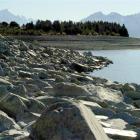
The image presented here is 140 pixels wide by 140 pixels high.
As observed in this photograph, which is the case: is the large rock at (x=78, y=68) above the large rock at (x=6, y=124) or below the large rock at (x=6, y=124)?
below

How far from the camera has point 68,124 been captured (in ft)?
17.2

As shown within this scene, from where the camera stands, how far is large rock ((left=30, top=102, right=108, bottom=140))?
5191 mm

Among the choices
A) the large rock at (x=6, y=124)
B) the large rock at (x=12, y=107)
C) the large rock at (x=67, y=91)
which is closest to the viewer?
the large rock at (x=6, y=124)

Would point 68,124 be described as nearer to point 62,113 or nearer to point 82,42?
point 62,113

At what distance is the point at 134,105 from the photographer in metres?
11.0

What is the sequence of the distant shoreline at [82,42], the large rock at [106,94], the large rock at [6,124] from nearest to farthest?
the large rock at [6,124]
the large rock at [106,94]
the distant shoreline at [82,42]

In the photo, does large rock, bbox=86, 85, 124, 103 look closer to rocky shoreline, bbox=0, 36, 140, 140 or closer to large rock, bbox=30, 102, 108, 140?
rocky shoreline, bbox=0, 36, 140, 140

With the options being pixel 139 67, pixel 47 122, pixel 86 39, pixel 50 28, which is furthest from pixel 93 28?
pixel 47 122

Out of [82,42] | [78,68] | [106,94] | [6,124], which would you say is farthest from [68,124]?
[82,42]

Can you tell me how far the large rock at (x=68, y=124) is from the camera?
5.19 metres

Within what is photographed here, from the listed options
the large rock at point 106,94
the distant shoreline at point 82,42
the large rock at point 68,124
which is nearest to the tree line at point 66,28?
the distant shoreline at point 82,42

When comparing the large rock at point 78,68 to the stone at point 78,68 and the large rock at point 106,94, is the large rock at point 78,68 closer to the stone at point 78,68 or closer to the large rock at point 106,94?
the stone at point 78,68

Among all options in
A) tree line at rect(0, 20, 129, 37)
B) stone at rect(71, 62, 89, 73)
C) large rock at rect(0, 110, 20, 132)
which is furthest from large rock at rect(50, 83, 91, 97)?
tree line at rect(0, 20, 129, 37)

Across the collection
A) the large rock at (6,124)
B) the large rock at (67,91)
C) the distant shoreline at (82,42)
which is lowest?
the distant shoreline at (82,42)
